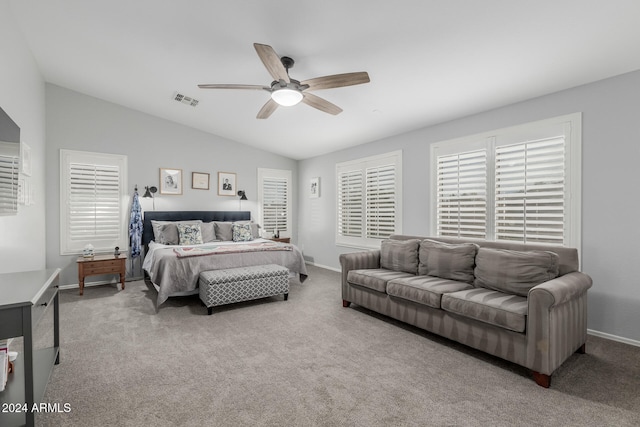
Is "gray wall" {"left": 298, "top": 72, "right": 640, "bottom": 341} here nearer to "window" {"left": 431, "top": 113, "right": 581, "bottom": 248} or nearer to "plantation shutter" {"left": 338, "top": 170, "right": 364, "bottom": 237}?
"window" {"left": 431, "top": 113, "right": 581, "bottom": 248}

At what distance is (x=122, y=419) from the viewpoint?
5.99 ft

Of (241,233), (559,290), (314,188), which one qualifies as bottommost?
(559,290)

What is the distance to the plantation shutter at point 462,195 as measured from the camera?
12.9ft

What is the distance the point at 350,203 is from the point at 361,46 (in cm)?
339

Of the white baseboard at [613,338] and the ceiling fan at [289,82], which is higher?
the ceiling fan at [289,82]

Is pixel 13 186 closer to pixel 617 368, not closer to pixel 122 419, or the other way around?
pixel 122 419

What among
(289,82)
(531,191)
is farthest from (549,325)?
(289,82)

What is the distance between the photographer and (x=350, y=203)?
597cm

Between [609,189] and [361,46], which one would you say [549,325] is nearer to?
[609,189]

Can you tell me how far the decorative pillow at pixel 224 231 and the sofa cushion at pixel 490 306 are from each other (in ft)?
13.6

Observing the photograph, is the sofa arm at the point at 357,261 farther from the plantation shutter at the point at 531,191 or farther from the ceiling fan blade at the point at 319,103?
the ceiling fan blade at the point at 319,103

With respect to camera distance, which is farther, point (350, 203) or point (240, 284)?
point (350, 203)

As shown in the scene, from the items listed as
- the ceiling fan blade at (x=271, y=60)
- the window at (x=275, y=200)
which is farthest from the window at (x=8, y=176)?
the window at (x=275, y=200)

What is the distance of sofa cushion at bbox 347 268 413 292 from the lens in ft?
11.3
